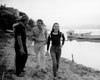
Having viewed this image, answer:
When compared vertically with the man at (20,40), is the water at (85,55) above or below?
below

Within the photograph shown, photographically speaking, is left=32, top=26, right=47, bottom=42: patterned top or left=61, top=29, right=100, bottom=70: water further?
left=61, top=29, right=100, bottom=70: water

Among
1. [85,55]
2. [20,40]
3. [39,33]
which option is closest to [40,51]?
[39,33]

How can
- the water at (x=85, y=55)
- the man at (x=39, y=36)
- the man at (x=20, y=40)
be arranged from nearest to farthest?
the man at (x=20, y=40)
the man at (x=39, y=36)
the water at (x=85, y=55)

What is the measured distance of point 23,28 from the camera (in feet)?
13.5

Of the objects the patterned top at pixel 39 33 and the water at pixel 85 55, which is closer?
the patterned top at pixel 39 33

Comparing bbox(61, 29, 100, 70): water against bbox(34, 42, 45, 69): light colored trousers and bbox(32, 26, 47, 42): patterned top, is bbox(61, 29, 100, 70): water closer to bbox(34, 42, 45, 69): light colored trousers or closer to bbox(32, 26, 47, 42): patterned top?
bbox(34, 42, 45, 69): light colored trousers

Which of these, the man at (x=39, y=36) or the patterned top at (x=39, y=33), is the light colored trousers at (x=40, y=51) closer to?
the man at (x=39, y=36)

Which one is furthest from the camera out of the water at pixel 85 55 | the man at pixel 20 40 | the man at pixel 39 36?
the water at pixel 85 55

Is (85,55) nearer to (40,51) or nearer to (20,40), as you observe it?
(40,51)

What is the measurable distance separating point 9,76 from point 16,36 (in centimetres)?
140

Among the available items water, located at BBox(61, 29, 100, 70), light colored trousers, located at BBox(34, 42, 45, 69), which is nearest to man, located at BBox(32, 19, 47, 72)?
A: light colored trousers, located at BBox(34, 42, 45, 69)

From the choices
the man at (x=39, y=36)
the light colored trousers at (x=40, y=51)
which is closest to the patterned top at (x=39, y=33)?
the man at (x=39, y=36)

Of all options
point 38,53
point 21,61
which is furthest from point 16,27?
point 38,53

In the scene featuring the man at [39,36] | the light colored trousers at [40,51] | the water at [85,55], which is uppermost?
the man at [39,36]
